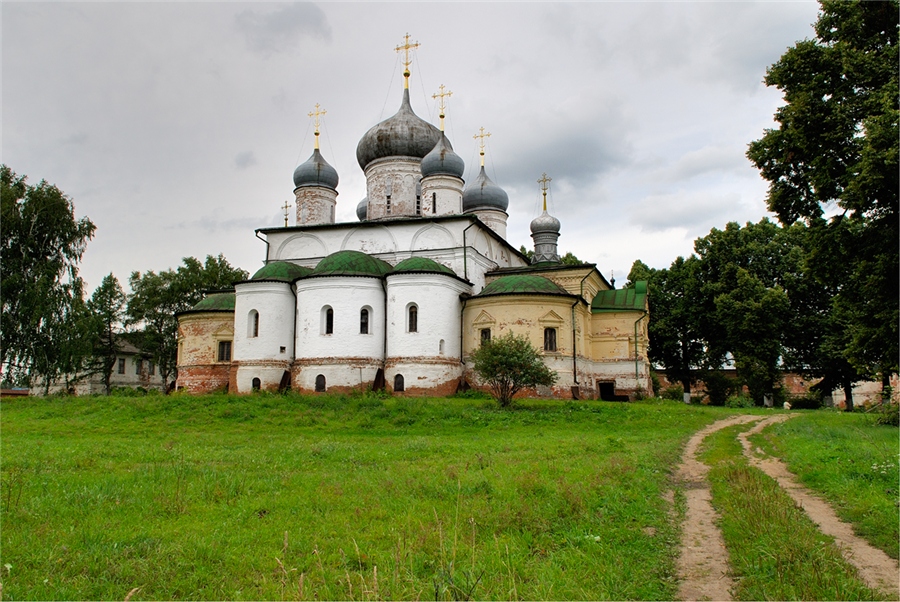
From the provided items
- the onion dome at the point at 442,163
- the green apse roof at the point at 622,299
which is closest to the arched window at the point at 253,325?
the onion dome at the point at 442,163

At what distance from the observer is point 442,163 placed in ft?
96.0

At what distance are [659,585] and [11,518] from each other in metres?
6.18

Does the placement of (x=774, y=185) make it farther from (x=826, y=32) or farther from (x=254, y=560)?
(x=254, y=560)

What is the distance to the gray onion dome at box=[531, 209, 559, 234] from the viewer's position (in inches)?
1427

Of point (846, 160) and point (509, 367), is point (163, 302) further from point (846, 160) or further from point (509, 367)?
point (846, 160)

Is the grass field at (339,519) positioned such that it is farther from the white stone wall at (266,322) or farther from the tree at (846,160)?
the white stone wall at (266,322)

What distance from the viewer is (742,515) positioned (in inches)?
272

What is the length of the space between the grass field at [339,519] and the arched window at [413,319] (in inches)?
413

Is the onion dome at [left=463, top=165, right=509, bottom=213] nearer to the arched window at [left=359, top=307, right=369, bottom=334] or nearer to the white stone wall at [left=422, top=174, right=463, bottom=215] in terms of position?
the white stone wall at [left=422, top=174, right=463, bottom=215]

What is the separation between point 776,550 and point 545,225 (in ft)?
103

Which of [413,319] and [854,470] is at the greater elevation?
[413,319]

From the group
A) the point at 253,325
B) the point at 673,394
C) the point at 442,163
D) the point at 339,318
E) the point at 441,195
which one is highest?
the point at 442,163

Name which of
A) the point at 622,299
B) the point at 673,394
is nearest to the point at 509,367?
the point at 622,299

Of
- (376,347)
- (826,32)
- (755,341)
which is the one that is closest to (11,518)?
(826,32)
